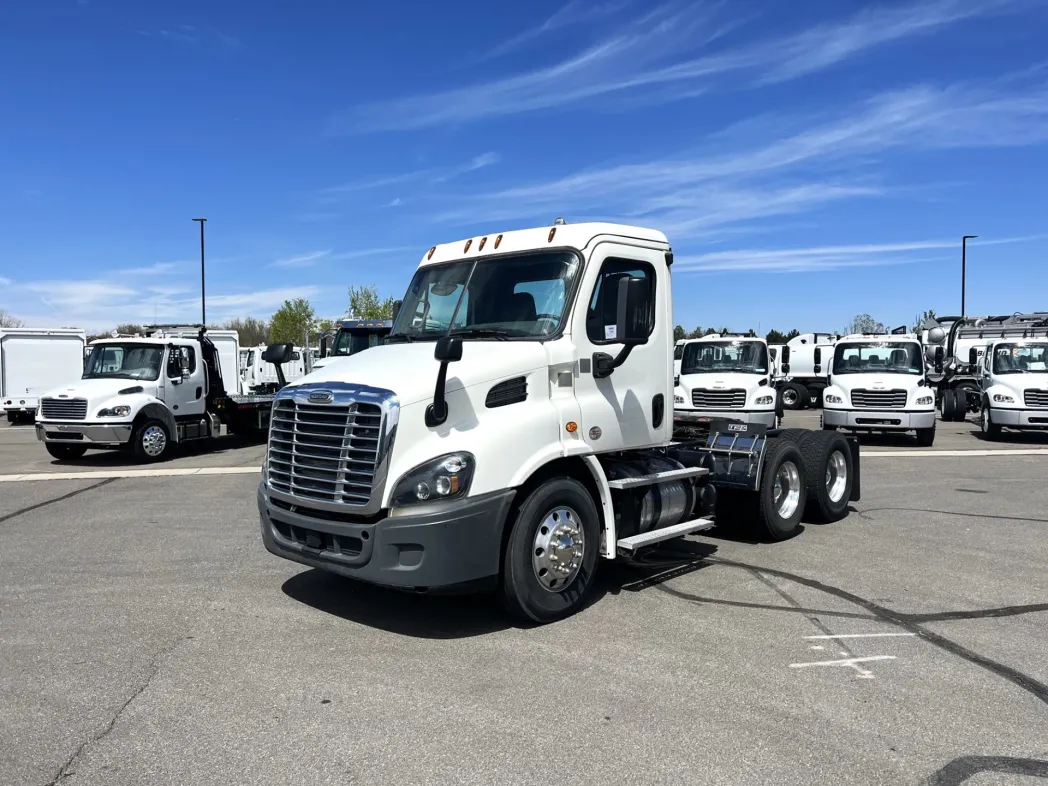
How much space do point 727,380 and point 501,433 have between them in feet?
39.6

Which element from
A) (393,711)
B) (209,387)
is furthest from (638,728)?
(209,387)

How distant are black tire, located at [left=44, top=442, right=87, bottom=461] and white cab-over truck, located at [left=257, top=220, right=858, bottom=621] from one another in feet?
37.5

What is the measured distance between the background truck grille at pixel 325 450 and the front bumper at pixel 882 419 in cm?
1495

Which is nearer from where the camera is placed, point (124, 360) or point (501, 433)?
point (501, 433)

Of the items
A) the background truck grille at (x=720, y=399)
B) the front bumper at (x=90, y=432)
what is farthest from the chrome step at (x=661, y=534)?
the front bumper at (x=90, y=432)

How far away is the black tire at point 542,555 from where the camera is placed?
209 inches

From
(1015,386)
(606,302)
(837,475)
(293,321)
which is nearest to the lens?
(606,302)

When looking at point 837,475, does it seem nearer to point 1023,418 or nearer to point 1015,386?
point 1023,418

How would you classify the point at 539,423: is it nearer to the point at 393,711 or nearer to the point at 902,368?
the point at 393,711

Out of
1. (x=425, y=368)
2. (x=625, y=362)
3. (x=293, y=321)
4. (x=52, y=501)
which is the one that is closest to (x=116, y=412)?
(x=52, y=501)

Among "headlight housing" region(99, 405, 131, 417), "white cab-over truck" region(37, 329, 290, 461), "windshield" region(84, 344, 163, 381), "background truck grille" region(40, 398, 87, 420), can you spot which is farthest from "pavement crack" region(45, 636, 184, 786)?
"windshield" region(84, 344, 163, 381)

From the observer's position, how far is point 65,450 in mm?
15797

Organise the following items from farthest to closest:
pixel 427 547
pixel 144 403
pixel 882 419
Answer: pixel 882 419 → pixel 144 403 → pixel 427 547

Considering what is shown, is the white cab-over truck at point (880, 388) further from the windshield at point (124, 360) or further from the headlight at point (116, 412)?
the headlight at point (116, 412)
